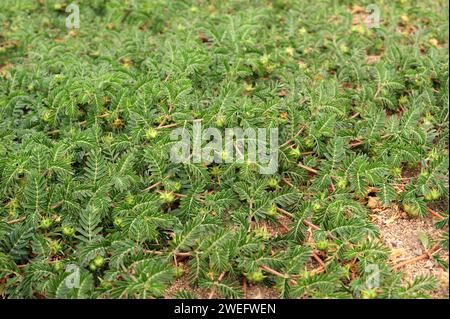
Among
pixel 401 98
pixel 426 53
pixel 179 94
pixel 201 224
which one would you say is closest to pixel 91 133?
pixel 179 94

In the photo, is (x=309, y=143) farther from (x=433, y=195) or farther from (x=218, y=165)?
(x=433, y=195)

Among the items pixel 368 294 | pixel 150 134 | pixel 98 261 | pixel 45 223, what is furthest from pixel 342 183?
pixel 45 223

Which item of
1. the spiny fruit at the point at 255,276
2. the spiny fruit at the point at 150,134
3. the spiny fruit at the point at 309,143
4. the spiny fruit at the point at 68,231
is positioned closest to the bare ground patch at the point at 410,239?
the spiny fruit at the point at 309,143

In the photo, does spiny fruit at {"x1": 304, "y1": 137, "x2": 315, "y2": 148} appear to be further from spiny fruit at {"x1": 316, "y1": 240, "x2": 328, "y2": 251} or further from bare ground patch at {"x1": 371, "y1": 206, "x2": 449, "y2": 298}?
spiny fruit at {"x1": 316, "y1": 240, "x2": 328, "y2": 251}

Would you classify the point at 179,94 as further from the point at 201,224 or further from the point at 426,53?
the point at 426,53

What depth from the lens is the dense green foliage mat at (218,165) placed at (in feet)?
8.23

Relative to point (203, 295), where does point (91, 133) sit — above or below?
above

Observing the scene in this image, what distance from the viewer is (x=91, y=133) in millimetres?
3055

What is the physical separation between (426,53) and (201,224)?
2285 mm

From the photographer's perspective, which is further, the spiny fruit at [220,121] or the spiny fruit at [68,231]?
the spiny fruit at [220,121]

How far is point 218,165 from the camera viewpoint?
295 centimetres

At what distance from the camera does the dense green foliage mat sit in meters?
2.51

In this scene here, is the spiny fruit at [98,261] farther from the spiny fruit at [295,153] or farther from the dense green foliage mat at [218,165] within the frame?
the spiny fruit at [295,153]
